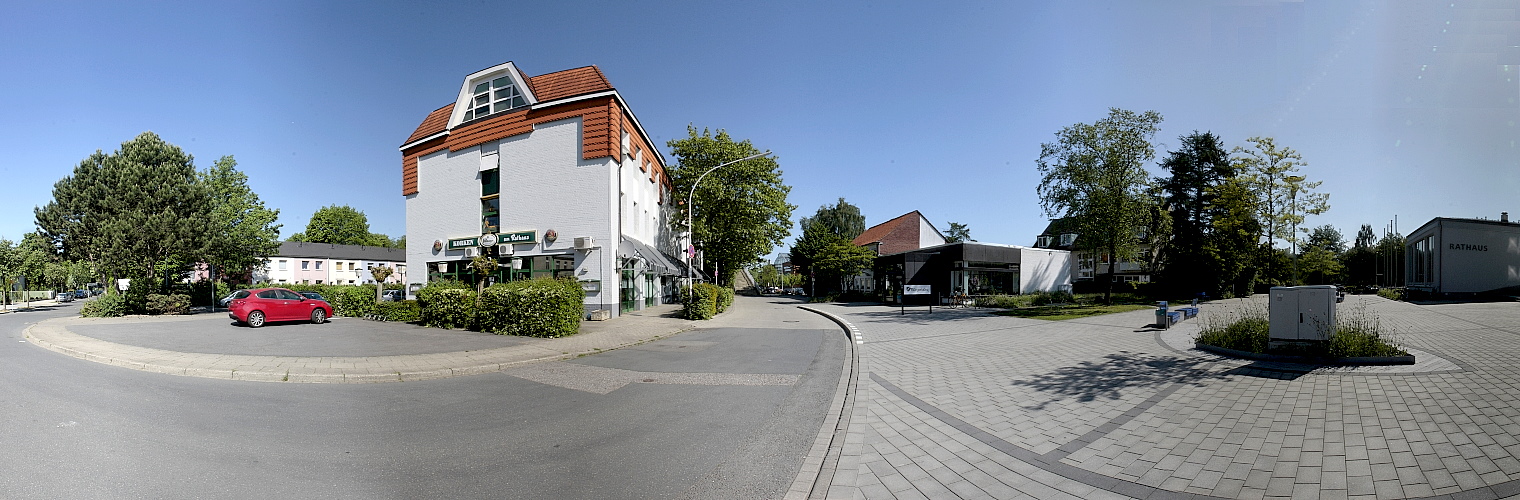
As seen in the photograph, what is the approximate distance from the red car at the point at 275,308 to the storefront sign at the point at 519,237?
642cm

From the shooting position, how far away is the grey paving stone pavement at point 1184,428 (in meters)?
3.73

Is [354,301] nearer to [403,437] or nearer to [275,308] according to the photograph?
[275,308]

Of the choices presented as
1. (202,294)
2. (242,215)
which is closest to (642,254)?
(202,294)

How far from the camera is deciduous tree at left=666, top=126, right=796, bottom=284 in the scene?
119 feet

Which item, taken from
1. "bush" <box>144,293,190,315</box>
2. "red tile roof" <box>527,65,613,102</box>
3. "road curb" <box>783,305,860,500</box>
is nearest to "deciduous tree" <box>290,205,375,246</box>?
"bush" <box>144,293,190,315</box>

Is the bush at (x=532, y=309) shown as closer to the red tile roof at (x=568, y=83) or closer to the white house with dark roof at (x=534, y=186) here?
the white house with dark roof at (x=534, y=186)

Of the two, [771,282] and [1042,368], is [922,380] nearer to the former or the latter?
[1042,368]

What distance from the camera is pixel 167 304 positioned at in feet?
75.4

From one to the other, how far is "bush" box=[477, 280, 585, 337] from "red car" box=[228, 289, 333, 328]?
871cm

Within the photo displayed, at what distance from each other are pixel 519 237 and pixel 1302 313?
23.7 meters

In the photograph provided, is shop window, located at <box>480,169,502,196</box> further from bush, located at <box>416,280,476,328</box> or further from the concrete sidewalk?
the concrete sidewalk

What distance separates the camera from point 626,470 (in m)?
4.06

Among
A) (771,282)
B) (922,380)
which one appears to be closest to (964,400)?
(922,380)

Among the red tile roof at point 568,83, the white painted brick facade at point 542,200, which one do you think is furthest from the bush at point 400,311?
the red tile roof at point 568,83
